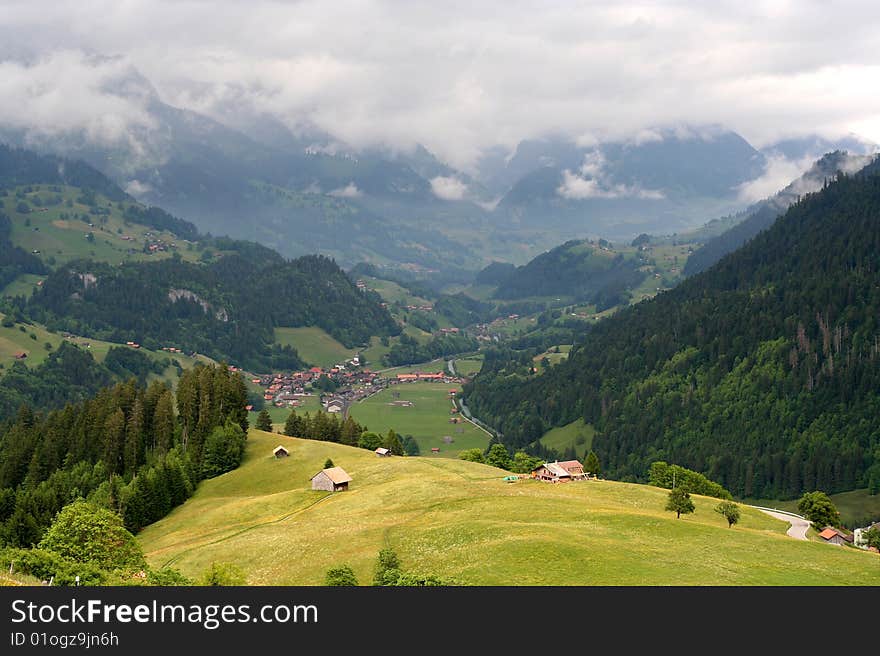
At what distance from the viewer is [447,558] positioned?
220 ft

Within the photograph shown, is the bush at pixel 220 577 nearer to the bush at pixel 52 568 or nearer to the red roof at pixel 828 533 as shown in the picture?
the bush at pixel 52 568

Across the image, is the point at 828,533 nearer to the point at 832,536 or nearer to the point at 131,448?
the point at 832,536

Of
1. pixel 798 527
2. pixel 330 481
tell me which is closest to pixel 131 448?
pixel 330 481

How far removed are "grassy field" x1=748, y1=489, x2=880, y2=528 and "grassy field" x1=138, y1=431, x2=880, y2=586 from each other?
77.2 meters

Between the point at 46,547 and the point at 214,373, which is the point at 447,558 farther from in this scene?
the point at 214,373

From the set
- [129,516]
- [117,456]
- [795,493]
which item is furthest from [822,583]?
[795,493]

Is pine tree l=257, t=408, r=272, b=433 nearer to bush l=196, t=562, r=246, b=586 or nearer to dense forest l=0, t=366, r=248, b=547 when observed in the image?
dense forest l=0, t=366, r=248, b=547

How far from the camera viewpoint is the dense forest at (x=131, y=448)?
4820 inches

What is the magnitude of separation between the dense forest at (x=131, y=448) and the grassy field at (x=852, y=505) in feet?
418

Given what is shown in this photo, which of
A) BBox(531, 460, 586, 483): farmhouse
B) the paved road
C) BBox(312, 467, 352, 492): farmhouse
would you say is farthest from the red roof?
BBox(312, 467, 352, 492): farmhouse

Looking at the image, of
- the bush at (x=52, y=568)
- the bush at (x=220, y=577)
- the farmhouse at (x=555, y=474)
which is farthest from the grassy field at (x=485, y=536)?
the bush at (x=52, y=568)

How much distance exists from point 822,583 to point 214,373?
134889mm

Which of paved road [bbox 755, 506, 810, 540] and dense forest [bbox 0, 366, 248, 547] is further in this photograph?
dense forest [bbox 0, 366, 248, 547]

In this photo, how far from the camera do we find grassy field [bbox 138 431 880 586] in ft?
204
